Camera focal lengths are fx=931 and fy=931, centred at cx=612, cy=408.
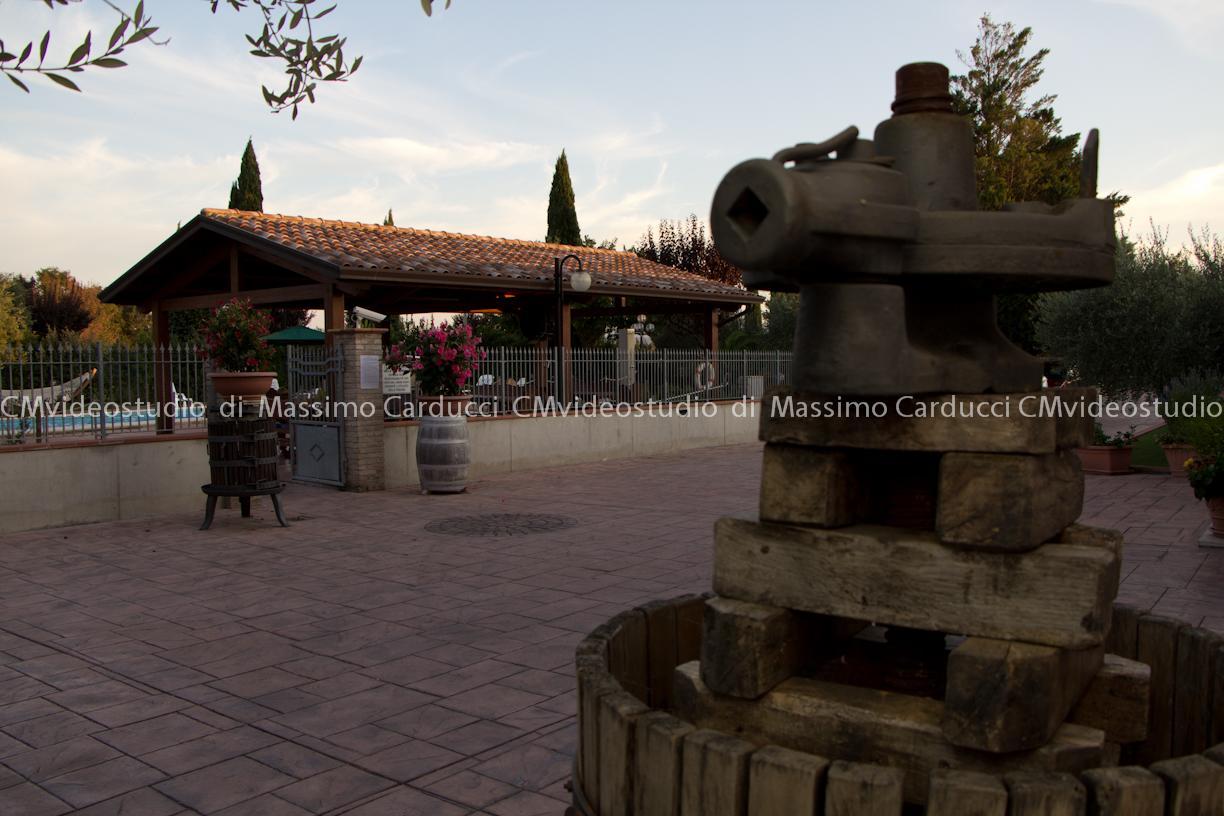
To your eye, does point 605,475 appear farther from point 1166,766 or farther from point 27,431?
point 1166,766

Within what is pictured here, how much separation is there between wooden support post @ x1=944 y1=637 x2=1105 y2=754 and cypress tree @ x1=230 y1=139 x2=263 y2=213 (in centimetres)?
3460

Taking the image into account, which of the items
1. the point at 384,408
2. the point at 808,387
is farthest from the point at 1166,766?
the point at 384,408

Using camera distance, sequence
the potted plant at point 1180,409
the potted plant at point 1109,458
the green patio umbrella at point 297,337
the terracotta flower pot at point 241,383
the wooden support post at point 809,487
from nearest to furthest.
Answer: the wooden support post at point 809,487
the terracotta flower pot at point 241,383
the potted plant at point 1180,409
the potted plant at point 1109,458
the green patio umbrella at point 297,337

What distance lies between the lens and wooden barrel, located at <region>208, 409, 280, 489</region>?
917 centimetres

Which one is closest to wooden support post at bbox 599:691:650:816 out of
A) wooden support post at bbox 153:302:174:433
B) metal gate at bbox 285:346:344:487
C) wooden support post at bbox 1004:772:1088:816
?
wooden support post at bbox 1004:772:1088:816

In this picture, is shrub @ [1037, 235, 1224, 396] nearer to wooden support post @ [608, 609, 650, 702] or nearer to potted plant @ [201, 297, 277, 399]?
potted plant @ [201, 297, 277, 399]

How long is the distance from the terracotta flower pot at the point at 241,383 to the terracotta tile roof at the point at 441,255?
3.19m

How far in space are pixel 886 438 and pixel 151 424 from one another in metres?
10.2

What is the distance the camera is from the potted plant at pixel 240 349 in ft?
33.7

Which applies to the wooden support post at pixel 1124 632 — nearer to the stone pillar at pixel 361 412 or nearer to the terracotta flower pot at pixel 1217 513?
the terracotta flower pot at pixel 1217 513

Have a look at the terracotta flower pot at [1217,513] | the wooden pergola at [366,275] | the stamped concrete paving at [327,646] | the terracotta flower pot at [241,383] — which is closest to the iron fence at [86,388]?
the wooden pergola at [366,275]

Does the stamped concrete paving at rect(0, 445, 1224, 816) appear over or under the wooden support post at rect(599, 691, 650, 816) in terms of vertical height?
under

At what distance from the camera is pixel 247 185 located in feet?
109

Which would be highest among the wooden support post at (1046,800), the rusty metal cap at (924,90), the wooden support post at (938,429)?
the rusty metal cap at (924,90)
